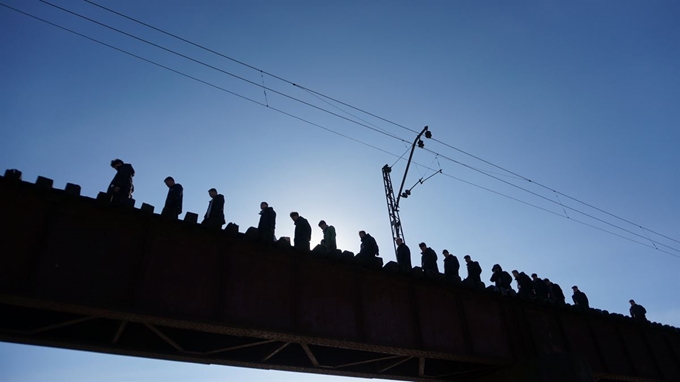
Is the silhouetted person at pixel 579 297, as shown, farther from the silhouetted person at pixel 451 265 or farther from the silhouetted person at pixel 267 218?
the silhouetted person at pixel 267 218

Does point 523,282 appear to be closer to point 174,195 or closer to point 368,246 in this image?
point 368,246

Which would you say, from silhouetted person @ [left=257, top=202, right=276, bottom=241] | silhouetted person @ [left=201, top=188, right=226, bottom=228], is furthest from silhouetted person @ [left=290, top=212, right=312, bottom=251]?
silhouetted person @ [left=201, top=188, right=226, bottom=228]

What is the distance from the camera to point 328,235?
1244 cm

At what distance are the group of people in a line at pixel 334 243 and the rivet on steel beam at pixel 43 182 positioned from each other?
0.94m

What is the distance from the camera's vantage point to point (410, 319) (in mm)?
A: 11297

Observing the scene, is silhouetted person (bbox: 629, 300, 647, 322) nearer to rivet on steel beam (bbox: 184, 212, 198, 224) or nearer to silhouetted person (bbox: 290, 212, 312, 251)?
silhouetted person (bbox: 290, 212, 312, 251)

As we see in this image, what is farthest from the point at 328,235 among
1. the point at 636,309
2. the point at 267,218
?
the point at 636,309

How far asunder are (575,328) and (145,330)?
13.1 metres

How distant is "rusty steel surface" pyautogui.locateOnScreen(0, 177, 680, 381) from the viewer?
7.35 metres

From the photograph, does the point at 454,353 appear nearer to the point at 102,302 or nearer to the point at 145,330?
the point at 145,330

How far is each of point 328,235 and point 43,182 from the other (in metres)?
6.81

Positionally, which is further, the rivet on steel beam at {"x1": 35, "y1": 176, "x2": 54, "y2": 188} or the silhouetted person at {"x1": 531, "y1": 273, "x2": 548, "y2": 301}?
the silhouetted person at {"x1": 531, "y1": 273, "x2": 548, "y2": 301}

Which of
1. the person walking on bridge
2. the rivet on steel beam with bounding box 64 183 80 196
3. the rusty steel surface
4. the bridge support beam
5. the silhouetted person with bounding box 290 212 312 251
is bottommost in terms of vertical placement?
the bridge support beam

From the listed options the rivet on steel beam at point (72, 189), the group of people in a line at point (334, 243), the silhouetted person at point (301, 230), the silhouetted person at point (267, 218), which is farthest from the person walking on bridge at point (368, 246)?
the rivet on steel beam at point (72, 189)
